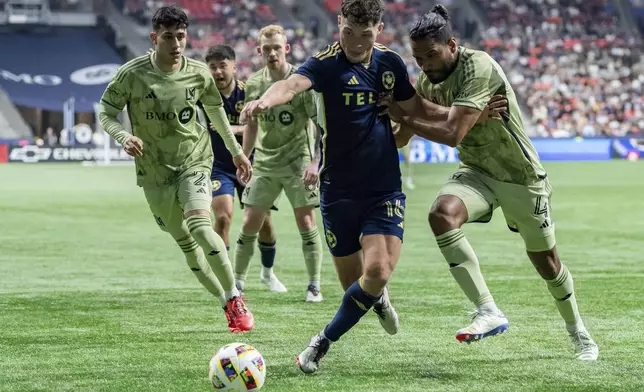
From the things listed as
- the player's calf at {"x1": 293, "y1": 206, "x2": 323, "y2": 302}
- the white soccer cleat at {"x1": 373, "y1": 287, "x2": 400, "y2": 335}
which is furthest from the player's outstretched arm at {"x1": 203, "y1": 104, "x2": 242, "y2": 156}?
the white soccer cleat at {"x1": 373, "y1": 287, "x2": 400, "y2": 335}

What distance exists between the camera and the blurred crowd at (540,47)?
45906 mm

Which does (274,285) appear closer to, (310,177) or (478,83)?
(310,177)

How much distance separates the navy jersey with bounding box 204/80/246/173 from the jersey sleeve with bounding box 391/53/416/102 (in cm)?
449

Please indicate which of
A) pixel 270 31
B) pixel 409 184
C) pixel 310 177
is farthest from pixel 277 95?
pixel 409 184

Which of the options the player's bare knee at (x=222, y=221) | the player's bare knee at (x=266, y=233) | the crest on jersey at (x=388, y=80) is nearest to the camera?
the crest on jersey at (x=388, y=80)

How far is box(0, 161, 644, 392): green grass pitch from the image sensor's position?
6645 mm

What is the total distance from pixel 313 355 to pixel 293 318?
249 centimetres

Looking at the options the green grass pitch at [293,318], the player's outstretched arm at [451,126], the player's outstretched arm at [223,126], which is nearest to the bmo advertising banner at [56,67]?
the green grass pitch at [293,318]

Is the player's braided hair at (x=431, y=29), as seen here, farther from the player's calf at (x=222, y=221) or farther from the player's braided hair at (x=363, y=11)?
the player's calf at (x=222, y=221)

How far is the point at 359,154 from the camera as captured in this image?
691cm

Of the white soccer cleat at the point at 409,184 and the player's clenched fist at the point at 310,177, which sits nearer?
the player's clenched fist at the point at 310,177

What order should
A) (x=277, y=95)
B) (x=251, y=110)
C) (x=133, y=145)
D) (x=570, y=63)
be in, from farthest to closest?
1. (x=570, y=63)
2. (x=133, y=145)
3. (x=277, y=95)
4. (x=251, y=110)

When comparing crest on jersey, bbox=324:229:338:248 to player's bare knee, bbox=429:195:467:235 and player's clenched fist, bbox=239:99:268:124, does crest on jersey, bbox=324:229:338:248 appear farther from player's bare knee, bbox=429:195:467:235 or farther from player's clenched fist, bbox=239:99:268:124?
player's clenched fist, bbox=239:99:268:124

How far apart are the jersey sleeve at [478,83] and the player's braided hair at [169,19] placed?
7.80ft
